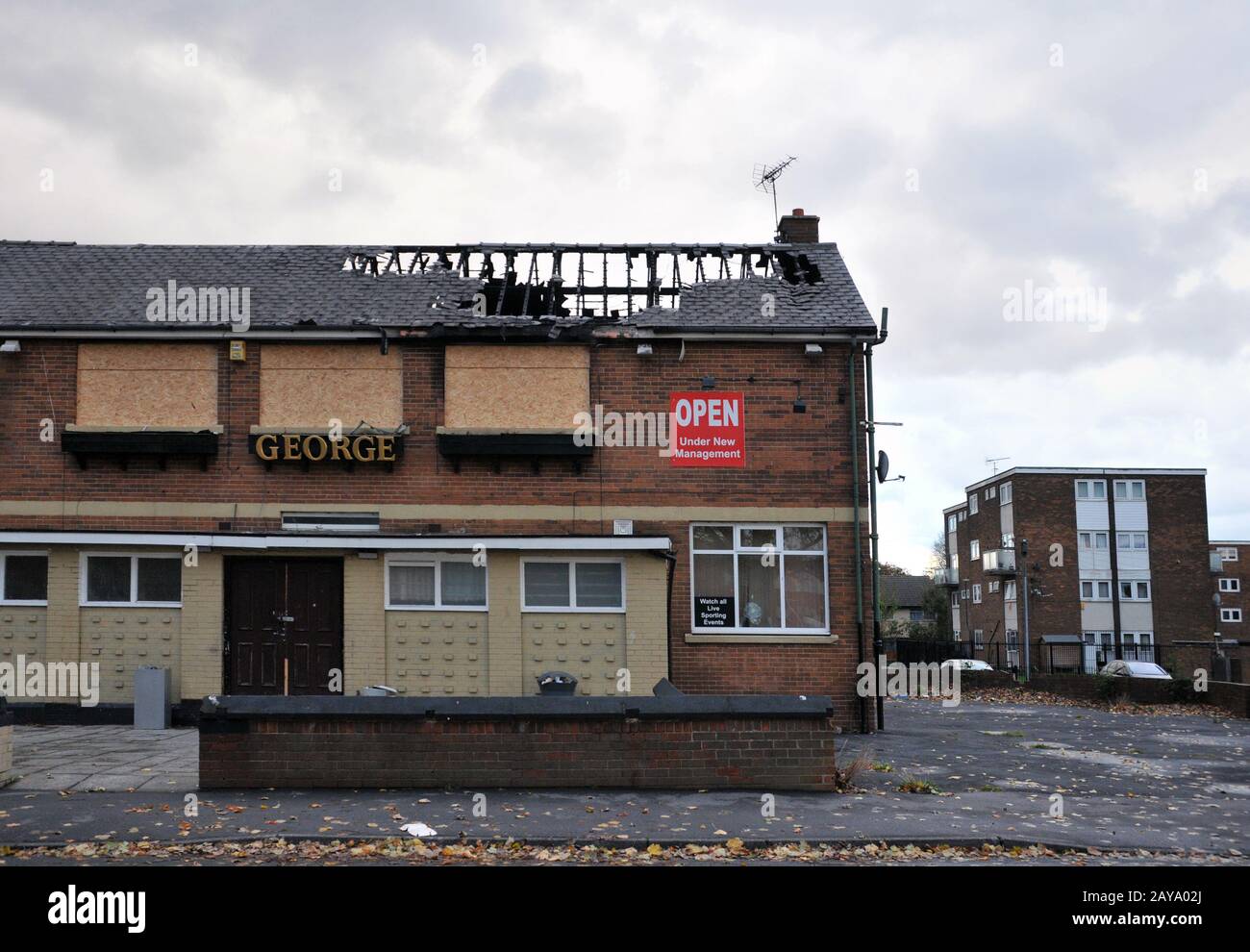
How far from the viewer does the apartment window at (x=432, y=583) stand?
55.7 feet

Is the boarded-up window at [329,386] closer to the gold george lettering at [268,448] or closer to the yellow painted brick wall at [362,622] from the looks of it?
the gold george lettering at [268,448]

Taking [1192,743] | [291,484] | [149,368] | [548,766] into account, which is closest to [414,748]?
[548,766]

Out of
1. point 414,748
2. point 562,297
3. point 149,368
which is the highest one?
point 562,297

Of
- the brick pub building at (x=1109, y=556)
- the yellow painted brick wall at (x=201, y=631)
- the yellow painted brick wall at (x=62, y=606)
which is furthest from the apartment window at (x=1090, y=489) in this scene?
the yellow painted brick wall at (x=62, y=606)

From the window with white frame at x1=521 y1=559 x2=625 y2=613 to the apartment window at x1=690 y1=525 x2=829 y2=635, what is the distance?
1.27m

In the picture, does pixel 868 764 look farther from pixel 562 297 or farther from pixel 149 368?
pixel 149 368

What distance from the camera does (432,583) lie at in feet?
55.8

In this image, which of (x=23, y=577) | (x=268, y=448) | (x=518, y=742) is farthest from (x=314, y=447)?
(x=518, y=742)

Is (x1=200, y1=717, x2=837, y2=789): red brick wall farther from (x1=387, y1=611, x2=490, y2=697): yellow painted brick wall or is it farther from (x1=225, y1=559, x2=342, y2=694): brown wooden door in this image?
(x1=225, y1=559, x2=342, y2=694): brown wooden door

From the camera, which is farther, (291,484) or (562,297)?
(562,297)

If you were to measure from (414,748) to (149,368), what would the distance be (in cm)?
984

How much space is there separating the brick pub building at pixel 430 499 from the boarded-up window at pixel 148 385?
36 millimetres

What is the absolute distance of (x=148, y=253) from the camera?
19.8 meters
